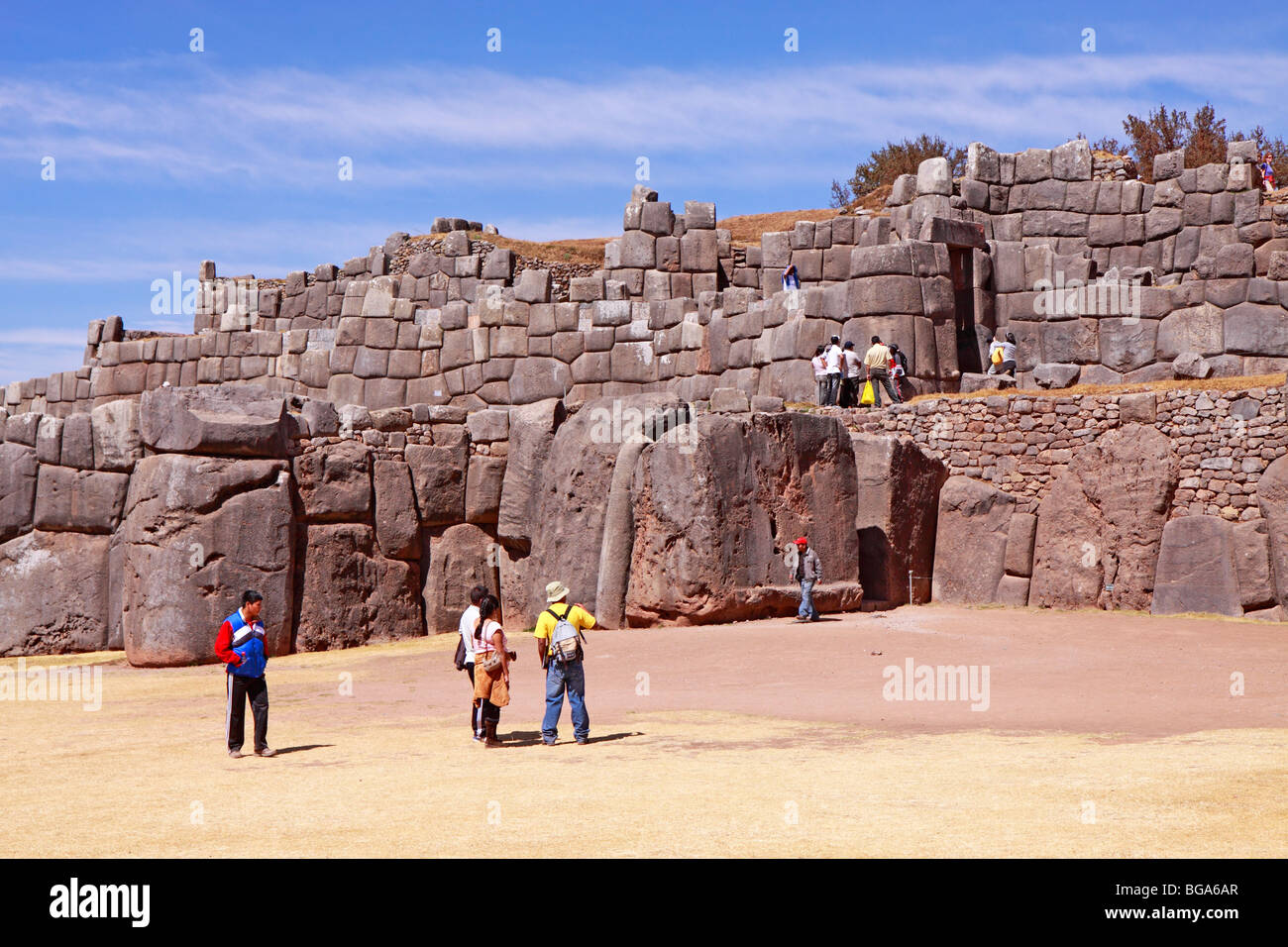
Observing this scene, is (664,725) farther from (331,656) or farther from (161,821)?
(331,656)

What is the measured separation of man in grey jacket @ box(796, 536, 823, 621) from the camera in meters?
17.4

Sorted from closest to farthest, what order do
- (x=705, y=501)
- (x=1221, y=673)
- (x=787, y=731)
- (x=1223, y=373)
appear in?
(x=787, y=731) < (x=1221, y=673) < (x=705, y=501) < (x=1223, y=373)

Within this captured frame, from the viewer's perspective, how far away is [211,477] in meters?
17.7

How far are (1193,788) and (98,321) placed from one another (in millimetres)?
29407

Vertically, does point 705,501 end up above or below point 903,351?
below

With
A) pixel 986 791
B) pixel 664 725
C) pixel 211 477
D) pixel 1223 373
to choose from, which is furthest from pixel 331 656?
pixel 1223 373

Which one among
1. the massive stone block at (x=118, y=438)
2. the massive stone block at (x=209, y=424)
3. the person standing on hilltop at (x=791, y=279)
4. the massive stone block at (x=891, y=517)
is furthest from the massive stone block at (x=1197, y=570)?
the massive stone block at (x=118, y=438)

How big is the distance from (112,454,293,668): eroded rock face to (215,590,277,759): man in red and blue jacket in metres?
6.68

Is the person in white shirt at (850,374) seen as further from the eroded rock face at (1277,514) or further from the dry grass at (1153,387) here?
the eroded rock face at (1277,514)

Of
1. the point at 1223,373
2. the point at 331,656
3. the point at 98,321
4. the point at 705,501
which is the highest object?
the point at 98,321

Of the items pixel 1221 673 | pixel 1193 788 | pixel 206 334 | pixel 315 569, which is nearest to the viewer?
pixel 1193 788

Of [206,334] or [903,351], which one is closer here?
[903,351]

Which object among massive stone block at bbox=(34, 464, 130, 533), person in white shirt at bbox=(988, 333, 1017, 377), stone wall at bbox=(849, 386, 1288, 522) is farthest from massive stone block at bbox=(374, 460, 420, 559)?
person in white shirt at bbox=(988, 333, 1017, 377)

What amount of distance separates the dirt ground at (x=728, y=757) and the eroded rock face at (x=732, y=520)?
0.88 m
